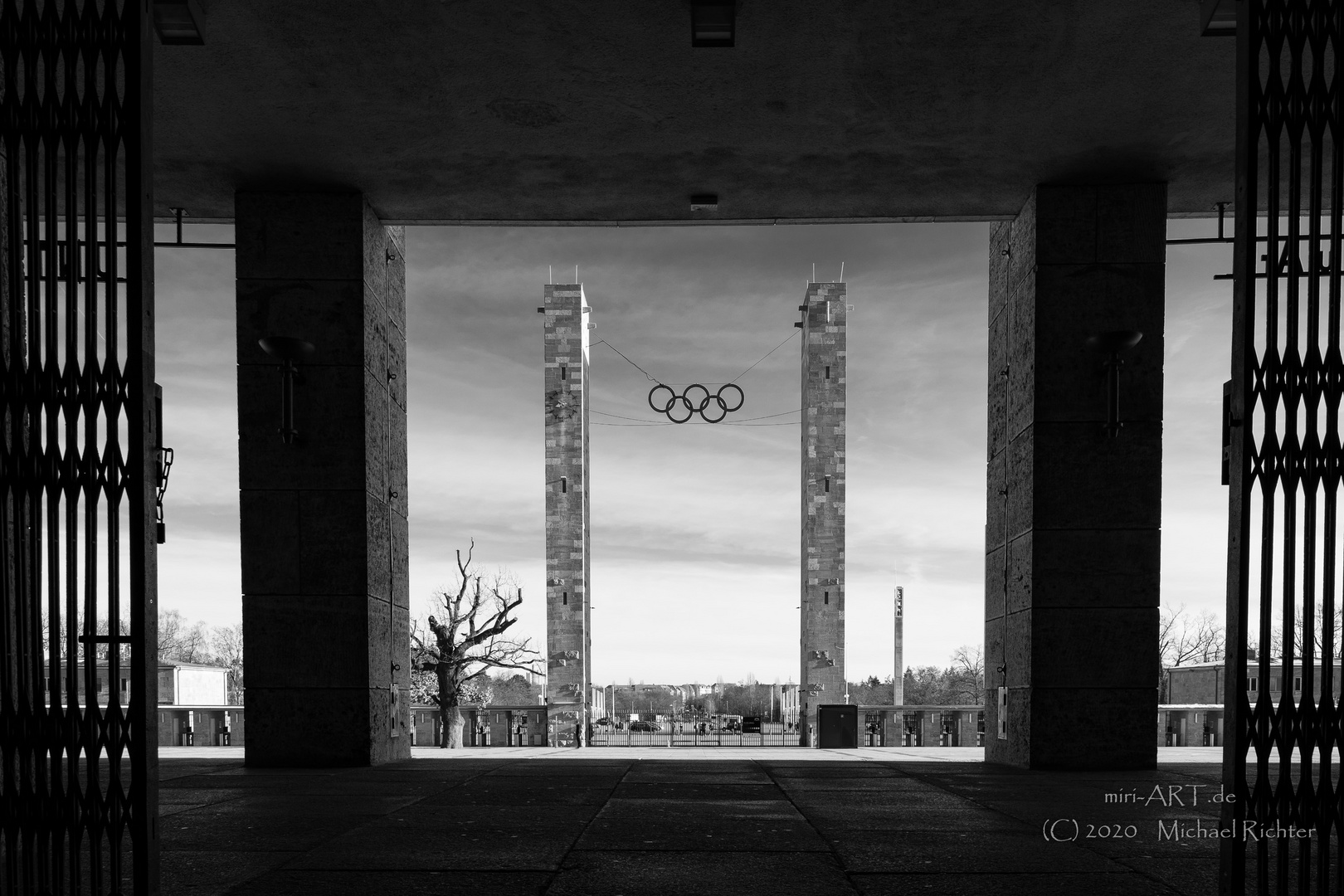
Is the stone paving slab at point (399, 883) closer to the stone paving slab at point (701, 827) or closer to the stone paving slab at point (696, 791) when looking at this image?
the stone paving slab at point (701, 827)

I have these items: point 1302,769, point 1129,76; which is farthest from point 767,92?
point 1302,769

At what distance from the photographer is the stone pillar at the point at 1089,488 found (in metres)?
11.0

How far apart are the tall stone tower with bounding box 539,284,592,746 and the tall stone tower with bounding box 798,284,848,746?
7058 mm

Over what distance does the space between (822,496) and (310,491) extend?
2736 cm

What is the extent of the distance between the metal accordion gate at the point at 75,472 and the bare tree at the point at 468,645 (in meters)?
27.6

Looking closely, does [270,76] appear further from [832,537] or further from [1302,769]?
[832,537]

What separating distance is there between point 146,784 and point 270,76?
6379 mm

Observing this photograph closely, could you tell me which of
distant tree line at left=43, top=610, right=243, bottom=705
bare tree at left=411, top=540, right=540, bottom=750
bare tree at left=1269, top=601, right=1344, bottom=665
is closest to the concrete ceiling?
bare tree at left=1269, top=601, right=1344, bottom=665

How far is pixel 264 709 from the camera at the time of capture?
1116cm

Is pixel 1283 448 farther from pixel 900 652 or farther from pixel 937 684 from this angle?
pixel 937 684

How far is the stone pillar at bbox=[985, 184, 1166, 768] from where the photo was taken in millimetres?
10977

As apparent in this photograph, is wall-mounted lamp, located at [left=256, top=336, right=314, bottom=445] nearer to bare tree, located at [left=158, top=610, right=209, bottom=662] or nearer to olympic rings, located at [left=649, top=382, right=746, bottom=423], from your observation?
olympic rings, located at [left=649, top=382, right=746, bottom=423]

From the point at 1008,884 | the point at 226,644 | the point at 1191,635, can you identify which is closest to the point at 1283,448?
the point at 1008,884

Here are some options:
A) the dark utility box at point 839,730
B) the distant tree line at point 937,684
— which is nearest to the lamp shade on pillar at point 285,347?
the dark utility box at point 839,730
